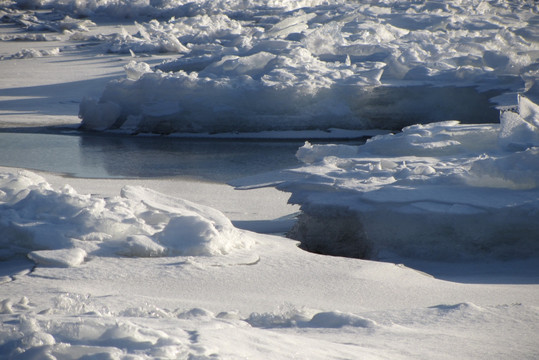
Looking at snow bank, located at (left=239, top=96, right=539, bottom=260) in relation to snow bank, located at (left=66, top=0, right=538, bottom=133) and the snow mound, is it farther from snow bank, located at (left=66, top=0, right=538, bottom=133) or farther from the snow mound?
the snow mound

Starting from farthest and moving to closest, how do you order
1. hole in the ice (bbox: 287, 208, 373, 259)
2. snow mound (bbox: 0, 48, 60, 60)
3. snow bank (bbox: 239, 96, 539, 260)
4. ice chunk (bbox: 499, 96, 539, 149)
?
snow mound (bbox: 0, 48, 60, 60), ice chunk (bbox: 499, 96, 539, 149), hole in the ice (bbox: 287, 208, 373, 259), snow bank (bbox: 239, 96, 539, 260)

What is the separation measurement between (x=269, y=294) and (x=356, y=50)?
6.22 meters

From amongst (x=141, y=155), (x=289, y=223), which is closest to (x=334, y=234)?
(x=289, y=223)

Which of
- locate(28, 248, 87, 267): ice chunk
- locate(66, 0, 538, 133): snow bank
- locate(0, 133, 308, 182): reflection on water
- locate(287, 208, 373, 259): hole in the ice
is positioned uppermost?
locate(66, 0, 538, 133): snow bank

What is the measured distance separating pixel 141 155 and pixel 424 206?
3.20 meters

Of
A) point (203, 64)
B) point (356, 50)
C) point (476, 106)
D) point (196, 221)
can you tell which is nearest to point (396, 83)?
point (476, 106)

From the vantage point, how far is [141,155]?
5723mm

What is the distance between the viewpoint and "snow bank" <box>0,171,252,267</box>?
264 centimetres

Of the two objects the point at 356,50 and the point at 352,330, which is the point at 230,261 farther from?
the point at 356,50

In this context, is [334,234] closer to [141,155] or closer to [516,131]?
[516,131]

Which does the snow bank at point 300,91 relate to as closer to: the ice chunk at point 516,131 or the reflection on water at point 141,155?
the reflection on water at point 141,155

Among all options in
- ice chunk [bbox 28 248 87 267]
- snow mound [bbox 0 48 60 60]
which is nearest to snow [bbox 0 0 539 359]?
ice chunk [bbox 28 248 87 267]

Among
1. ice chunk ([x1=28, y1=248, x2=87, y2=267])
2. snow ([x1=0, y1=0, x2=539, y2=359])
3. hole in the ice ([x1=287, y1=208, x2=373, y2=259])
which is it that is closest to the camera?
snow ([x1=0, y1=0, x2=539, y2=359])

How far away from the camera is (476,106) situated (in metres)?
6.64
